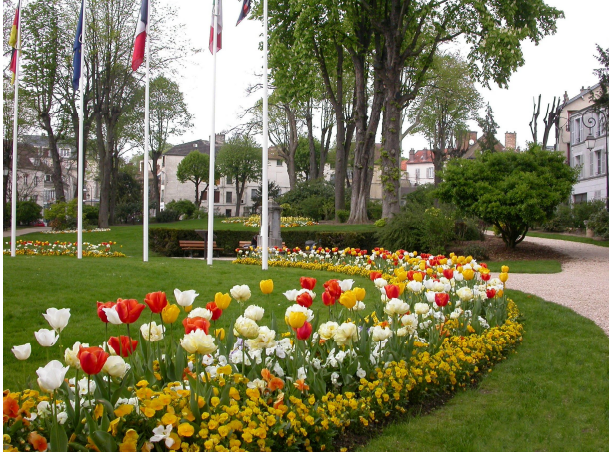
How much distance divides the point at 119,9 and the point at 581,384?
30252 millimetres

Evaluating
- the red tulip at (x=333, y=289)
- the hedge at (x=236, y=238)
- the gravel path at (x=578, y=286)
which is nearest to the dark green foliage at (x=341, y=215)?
the hedge at (x=236, y=238)

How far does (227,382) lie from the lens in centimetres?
338

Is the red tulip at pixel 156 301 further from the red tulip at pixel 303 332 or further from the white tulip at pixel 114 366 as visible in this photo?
the red tulip at pixel 303 332

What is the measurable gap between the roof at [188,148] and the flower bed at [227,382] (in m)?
68.6

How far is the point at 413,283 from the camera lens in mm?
5203

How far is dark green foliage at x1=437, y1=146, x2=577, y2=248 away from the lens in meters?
16.7

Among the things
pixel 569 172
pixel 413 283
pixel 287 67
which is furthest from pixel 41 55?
pixel 413 283

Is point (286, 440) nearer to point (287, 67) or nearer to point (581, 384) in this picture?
point (581, 384)

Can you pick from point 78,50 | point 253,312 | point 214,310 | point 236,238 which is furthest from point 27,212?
point 253,312

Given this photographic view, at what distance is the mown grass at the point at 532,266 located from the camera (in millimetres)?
14641

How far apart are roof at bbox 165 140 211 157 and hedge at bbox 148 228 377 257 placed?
50959 mm

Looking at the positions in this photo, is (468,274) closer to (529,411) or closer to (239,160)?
(529,411)

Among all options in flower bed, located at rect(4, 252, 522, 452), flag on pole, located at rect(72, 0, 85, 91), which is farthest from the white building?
flower bed, located at rect(4, 252, 522, 452)

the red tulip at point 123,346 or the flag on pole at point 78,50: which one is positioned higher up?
the flag on pole at point 78,50
